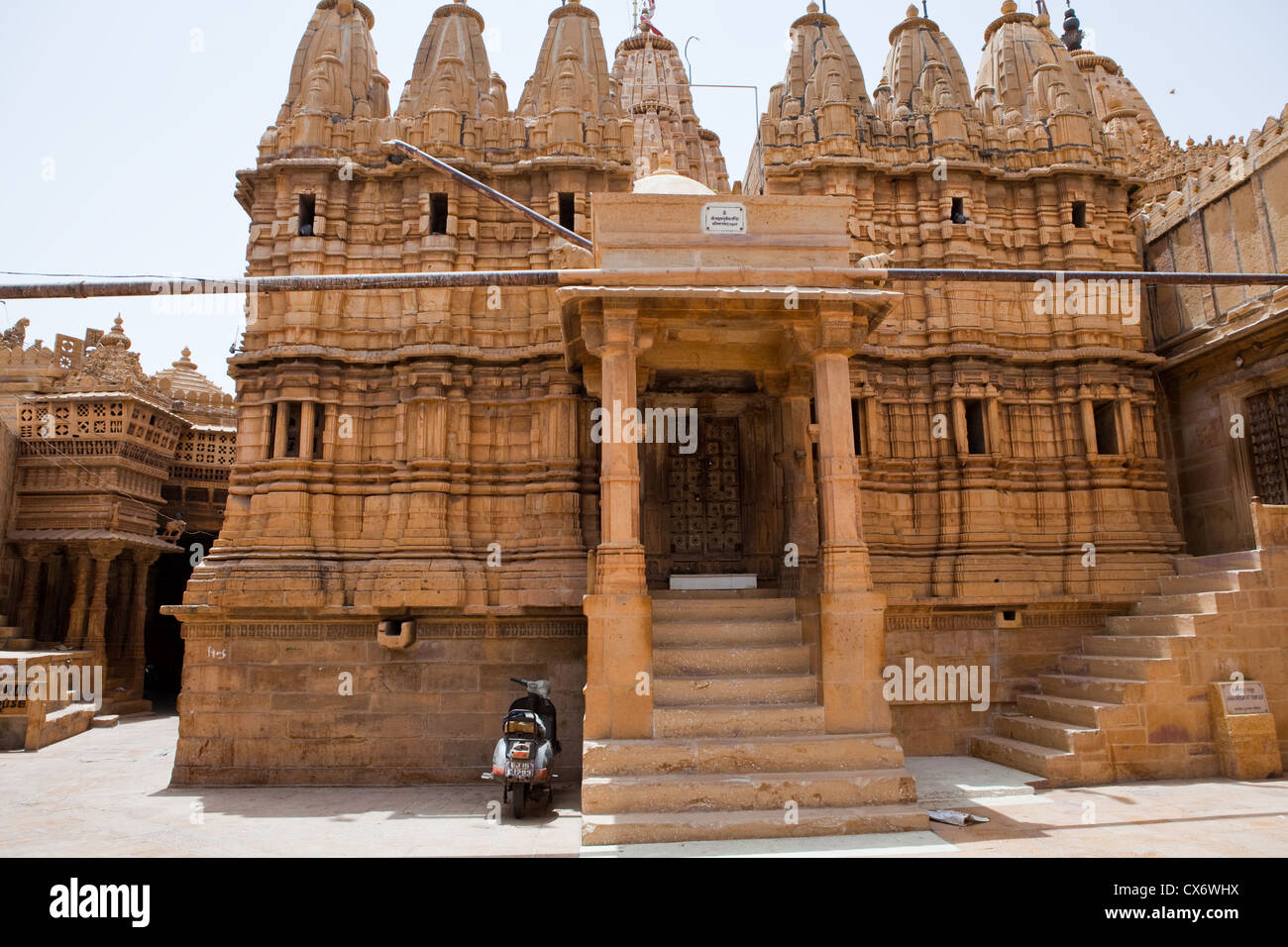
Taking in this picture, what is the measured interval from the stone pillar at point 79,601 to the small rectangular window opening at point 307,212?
38.0 feet

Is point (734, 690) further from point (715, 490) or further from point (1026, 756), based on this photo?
point (715, 490)

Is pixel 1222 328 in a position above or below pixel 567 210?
below

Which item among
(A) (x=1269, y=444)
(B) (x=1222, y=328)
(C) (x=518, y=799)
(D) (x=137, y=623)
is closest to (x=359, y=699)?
(C) (x=518, y=799)

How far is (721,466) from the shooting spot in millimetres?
14328

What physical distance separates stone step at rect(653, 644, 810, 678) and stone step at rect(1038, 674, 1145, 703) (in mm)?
4439

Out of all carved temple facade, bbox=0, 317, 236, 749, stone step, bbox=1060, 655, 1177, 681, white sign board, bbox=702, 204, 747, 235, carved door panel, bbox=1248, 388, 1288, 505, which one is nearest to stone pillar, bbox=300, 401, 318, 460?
white sign board, bbox=702, 204, 747, 235

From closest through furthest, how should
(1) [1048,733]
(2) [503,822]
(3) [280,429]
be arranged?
1. (2) [503,822]
2. (1) [1048,733]
3. (3) [280,429]

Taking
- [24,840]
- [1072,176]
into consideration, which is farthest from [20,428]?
[1072,176]

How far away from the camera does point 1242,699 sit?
10.8m

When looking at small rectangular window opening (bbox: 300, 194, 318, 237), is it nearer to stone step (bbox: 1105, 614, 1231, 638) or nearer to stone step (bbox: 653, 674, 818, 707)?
stone step (bbox: 653, 674, 818, 707)

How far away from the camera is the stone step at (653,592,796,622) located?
10.9 meters

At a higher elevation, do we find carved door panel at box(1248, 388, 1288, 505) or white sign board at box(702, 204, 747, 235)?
white sign board at box(702, 204, 747, 235)

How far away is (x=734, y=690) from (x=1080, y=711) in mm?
5010
